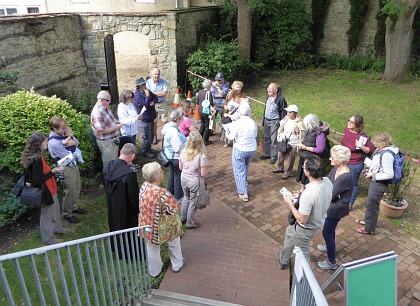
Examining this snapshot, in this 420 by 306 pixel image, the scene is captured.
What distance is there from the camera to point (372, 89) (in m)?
14.1

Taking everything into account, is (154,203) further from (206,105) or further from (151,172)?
(206,105)

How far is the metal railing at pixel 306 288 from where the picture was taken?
7.06ft

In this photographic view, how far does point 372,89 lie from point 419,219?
9.18 metres

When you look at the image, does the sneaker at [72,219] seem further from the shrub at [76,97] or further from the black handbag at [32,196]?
the shrub at [76,97]

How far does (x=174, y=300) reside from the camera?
4.14 meters

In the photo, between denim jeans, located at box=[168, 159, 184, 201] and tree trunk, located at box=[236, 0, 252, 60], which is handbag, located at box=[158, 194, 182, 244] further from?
tree trunk, located at box=[236, 0, 252, 60]

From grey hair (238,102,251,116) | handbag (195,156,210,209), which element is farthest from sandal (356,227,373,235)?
grey hair (238,102,251,116)

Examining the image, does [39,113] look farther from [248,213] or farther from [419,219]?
[419,219]

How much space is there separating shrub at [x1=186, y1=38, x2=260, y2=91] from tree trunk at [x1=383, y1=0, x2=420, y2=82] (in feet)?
20.7

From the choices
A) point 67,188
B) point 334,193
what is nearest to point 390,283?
point 334,193

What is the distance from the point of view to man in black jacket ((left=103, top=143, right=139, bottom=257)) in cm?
452

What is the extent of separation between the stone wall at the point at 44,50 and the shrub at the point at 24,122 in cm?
374

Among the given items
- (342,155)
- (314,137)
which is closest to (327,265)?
(342,155)

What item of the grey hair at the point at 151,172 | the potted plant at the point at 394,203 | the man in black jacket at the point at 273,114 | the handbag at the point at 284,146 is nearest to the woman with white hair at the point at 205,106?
the man in black jacket at the point at 273,114
